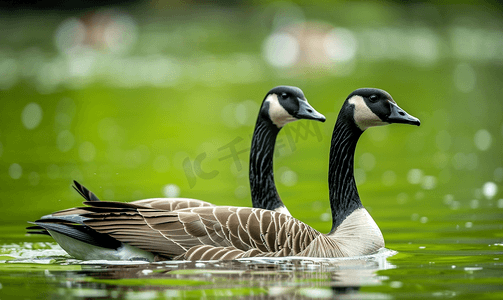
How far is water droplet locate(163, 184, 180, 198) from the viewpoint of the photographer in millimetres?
12783

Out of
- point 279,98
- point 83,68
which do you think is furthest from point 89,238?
point 83,68

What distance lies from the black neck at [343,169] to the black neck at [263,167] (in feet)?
3.21

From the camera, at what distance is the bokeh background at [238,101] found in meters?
12.7

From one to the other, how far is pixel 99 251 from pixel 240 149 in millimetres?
11281

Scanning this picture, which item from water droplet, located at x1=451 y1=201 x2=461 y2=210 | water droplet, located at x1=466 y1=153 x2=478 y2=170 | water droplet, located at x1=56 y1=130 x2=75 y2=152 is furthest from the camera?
water droplet, located at x1=56 y1=130 x2=75 y2=152

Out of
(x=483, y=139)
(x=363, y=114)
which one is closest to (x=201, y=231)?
(x=363, y=114)

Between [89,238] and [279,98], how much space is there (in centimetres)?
301

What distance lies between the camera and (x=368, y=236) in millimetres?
7922

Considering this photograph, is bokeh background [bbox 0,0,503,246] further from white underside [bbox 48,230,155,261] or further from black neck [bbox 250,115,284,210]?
white underside [bbox 48,230,155,261]

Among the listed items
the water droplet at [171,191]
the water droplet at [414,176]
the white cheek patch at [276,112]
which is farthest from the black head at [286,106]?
the water droplet at [414,176]

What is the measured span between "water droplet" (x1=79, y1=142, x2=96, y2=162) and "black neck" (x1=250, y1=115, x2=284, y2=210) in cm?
853

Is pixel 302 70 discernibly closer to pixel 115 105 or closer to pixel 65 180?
pixel 115 105

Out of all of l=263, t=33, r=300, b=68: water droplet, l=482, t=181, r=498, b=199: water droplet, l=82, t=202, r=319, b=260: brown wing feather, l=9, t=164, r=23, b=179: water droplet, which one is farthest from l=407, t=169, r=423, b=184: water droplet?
l=263, t=33, r=300, b=68: water droplet

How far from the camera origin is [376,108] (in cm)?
805
